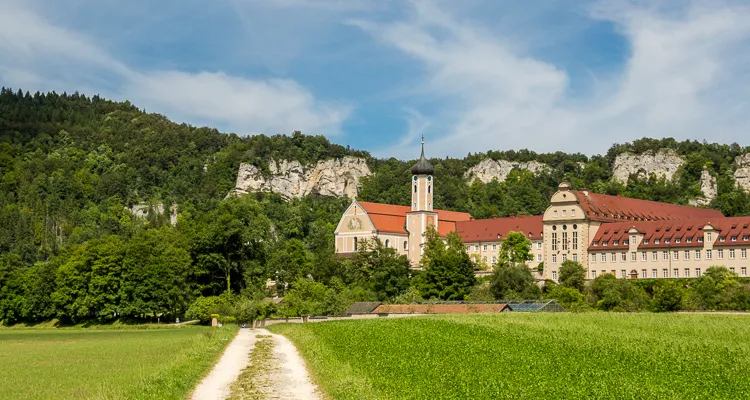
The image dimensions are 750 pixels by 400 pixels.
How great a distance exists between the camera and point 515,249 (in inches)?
4879

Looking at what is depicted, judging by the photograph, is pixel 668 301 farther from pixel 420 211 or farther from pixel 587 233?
pixel 420 211

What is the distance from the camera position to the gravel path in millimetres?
29562

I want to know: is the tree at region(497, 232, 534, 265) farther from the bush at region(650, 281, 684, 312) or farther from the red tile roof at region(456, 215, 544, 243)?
the bush at region(650, 281, 684, 312)

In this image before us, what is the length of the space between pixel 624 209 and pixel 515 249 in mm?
15722

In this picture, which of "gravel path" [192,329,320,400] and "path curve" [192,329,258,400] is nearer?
"gravel path" [192,329,320,400]

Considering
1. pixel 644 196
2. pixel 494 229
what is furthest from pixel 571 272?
pixel 644 196

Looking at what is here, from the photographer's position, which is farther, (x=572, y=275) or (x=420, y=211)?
(x=420, y=211)

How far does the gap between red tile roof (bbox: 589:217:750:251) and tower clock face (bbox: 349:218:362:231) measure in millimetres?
39295

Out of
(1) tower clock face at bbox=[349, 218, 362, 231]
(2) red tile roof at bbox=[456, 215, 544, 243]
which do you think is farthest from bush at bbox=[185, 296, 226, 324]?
(2) red tile roof at bbox=[456, 215, 544, 243]

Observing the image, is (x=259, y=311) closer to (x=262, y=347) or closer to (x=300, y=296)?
(x=300, y=296)

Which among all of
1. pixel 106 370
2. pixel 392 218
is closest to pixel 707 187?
pixel 392 218

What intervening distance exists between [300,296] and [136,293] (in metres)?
18.5

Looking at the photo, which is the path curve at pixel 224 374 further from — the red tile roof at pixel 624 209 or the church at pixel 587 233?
the red tile roof at pixel 624 209

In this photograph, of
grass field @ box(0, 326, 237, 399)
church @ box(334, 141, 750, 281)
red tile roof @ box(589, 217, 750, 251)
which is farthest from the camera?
church @ box(334, 141, 750, 281)
